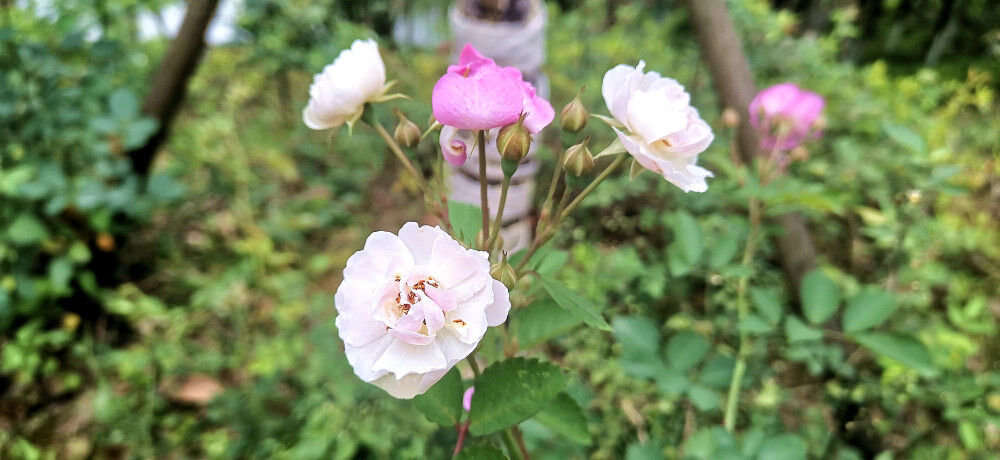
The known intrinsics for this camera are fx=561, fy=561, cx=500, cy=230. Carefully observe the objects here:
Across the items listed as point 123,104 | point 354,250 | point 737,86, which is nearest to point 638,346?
point 737,86

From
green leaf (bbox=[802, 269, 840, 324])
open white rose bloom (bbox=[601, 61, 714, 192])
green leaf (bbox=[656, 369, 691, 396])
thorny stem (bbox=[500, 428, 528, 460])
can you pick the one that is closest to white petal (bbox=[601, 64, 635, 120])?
open white rose bloom (bbox=[601, 61, 714, 192])

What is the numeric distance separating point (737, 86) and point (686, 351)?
0.85m

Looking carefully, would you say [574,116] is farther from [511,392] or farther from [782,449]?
[782,449]

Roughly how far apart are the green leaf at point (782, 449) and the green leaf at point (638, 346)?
158mm

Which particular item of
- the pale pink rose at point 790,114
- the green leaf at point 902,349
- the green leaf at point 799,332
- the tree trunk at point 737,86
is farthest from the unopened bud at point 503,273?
the tree trunk at point 737,86

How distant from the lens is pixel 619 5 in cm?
257

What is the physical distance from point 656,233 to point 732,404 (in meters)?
0.84

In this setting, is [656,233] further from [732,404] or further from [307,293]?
[307,293]

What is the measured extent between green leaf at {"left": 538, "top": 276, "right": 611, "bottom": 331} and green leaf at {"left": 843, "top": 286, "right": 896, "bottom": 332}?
1.81 ft

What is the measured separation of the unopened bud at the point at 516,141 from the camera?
453 mm

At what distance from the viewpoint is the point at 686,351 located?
81 cm

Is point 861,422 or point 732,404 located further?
point 861,422

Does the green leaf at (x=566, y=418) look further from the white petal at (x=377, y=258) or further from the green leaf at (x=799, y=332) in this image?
the green leaf at (x=799, y=332)

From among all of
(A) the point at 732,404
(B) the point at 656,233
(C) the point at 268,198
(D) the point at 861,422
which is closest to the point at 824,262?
(B) the point at 656,233
